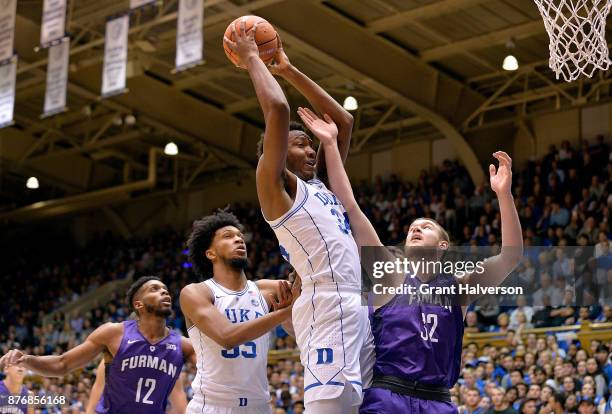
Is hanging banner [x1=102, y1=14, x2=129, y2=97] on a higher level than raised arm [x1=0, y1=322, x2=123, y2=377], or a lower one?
higher

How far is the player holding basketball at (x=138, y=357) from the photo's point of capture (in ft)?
Answer: 22.6

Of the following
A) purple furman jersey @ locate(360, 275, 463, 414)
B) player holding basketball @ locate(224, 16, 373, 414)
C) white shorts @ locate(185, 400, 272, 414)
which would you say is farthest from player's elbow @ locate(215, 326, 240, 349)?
purple furman jersey @ locate(360, 275, 463, 414)

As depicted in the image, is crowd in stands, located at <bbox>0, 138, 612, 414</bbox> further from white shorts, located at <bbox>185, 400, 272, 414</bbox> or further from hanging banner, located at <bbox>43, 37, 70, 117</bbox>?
hanging banner, located at <bbox>43, 37, 70, 117</bbox>

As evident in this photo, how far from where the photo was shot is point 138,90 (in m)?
21.1

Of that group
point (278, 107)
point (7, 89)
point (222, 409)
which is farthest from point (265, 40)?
point (7, 89)

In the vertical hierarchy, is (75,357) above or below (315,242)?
below

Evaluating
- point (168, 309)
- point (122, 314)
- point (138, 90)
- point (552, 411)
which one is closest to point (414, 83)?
point (138, 90)

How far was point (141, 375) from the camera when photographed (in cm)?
693

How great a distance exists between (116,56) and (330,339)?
35.5 ft

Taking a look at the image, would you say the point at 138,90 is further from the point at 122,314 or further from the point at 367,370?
the point at 367,370

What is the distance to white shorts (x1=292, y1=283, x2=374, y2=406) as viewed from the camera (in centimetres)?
454

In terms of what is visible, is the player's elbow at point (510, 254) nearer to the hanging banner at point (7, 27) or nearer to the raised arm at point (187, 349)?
the raised arm at point (187, 349)

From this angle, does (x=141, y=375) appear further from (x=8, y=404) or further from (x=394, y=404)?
(x=394, y=404)

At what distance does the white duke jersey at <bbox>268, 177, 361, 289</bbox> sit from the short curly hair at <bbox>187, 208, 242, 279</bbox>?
163 cm
